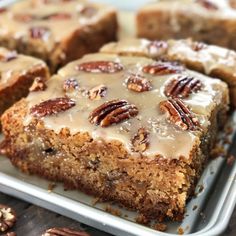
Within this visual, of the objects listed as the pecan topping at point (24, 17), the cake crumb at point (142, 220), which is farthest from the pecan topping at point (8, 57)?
the cake crumb at point (142, 220)

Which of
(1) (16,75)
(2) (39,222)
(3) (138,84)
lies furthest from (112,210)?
(1) (16,75)

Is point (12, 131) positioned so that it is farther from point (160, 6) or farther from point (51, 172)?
point (160, 6)

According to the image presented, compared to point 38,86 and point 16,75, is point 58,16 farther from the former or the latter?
point 38,86

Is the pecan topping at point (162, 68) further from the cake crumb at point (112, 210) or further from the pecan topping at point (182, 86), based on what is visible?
the cake crumb at point (112, 210)

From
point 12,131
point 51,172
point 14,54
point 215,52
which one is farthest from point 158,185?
point 14,54

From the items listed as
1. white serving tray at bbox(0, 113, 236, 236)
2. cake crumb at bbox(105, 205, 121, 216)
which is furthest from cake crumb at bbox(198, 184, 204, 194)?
cake crumb at bbox(105, 205, 121, 216)
